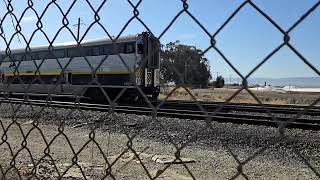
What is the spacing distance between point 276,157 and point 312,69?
7.31m

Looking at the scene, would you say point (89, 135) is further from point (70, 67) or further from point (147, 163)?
point (147, 163)

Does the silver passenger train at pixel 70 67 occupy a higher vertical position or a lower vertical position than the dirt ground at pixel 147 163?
higher

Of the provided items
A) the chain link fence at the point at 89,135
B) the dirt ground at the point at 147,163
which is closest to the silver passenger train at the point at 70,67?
the chain link fence at the point at 89,135

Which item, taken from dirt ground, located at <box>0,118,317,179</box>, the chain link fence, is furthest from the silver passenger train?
dirt ground, located at <box>0,118,317,179</box>

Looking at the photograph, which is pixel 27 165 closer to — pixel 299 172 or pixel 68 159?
pixel 68 159

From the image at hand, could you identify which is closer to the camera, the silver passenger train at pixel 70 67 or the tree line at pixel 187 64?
the tree line at pixel 187 64

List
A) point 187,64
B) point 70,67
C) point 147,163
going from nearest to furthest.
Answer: point 187,64
point 70,67
point 147,163

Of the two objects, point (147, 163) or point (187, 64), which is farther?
point (147, 163)

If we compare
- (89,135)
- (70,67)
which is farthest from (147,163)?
(89,135)

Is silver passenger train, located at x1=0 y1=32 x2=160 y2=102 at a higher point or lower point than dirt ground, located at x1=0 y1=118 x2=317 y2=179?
higher

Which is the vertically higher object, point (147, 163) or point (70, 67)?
point (70, 67)

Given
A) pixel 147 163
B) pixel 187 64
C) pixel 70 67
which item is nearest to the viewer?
pixel 187 64

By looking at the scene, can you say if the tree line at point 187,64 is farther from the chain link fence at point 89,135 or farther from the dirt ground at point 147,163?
the dirt ground at point 147,163

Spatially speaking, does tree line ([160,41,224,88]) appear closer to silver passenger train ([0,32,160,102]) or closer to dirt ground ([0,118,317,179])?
silver passenger train ([0,32,160,102])
